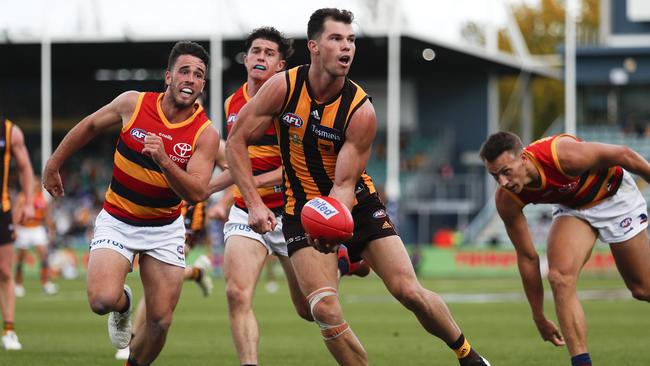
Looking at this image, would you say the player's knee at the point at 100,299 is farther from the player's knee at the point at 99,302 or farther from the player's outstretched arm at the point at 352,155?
the player's outstretched arm at the point at 352,155

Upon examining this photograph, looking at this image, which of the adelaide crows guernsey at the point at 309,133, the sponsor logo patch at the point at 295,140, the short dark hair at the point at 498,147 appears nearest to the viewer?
the adelaide crows guernsey at the point at 309,133

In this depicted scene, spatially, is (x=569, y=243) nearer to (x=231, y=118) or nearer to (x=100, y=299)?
(x=231, y=118)

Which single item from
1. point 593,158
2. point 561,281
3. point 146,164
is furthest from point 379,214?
point 593,158

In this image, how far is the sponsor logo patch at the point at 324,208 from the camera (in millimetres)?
8266

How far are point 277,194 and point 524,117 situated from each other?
39.8m

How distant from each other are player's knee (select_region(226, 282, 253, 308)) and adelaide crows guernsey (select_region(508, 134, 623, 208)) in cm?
251

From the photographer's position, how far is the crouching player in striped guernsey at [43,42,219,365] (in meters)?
9.32

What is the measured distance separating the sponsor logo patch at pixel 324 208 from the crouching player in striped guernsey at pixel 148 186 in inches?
46.5

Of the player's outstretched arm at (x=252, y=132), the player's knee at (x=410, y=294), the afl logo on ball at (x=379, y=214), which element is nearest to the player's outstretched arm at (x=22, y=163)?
the player's outstretched arm at (x=252, y=132)

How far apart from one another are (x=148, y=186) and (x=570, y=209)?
382 cm

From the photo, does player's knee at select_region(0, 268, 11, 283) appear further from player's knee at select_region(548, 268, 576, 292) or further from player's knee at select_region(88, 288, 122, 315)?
player's knee at select_region(548, 268, 576, 292)

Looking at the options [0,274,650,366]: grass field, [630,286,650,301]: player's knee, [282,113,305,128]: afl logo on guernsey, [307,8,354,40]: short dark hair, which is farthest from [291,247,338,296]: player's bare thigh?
[0,274,650,366]: grass field

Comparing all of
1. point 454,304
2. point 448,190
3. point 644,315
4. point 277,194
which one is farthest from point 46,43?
point 277,194

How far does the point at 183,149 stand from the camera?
9359 millimetres
